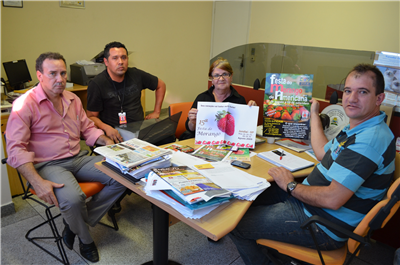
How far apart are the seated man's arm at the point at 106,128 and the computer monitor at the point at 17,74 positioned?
1425mm

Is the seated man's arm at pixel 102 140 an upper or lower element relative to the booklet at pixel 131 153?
lower

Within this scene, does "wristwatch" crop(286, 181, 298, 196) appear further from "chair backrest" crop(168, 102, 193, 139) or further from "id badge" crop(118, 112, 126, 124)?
"id badge" crop(118, 112, 126, 124)

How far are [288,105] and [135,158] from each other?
3.94 feet

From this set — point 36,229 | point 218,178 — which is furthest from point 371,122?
point 36,229

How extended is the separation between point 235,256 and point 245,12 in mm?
4981

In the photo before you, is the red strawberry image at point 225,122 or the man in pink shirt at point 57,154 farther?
the red strawberry image at point 225,122

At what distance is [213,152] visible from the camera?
1.95m

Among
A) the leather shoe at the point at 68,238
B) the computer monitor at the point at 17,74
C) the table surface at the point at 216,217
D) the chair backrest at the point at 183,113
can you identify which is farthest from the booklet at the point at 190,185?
the computer monitor at the point at 17,74

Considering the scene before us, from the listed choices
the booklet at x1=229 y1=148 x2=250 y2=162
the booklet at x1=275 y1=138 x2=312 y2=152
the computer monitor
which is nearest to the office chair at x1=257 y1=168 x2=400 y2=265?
the booklet at x1=229 y1=148 x2=250 y2=162

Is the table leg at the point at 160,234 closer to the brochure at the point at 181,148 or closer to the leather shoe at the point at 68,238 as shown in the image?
the brochure at the point at 181,148

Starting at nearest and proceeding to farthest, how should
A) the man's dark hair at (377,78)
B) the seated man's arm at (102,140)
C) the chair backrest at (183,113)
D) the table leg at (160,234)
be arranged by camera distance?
the man's dark hair at (377,78) → the table leg at (160,234) → the seated man's arm at (102,140) → the chair backrest at (183,113)

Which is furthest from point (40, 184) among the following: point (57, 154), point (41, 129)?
point (41, 129)

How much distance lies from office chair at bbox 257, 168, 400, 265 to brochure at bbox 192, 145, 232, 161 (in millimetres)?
566

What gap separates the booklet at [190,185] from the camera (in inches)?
48.6
